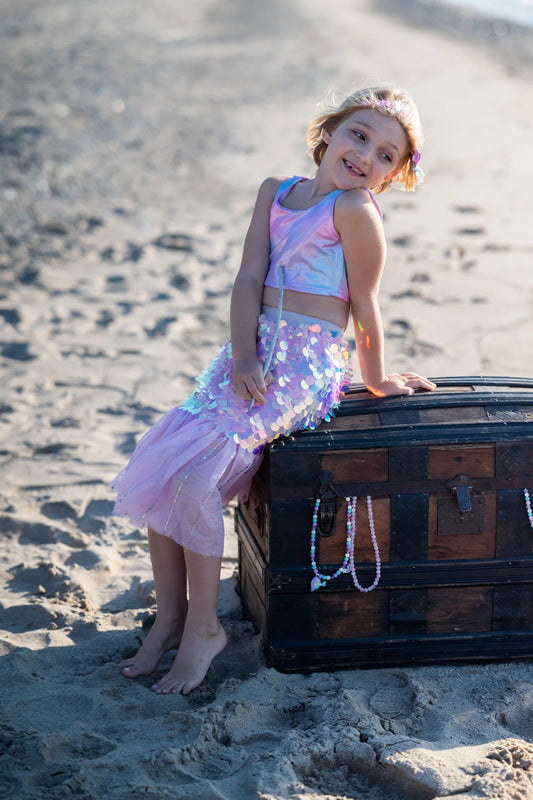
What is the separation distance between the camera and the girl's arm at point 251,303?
2.78 m

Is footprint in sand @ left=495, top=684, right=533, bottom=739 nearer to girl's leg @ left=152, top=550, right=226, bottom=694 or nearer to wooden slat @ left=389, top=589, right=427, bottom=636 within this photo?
wooden slat @ left=389, top=589, right=427, bottom=636

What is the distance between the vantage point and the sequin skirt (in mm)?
2703

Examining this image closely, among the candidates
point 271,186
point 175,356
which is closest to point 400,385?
point 271,186

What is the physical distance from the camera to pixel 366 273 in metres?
2.81

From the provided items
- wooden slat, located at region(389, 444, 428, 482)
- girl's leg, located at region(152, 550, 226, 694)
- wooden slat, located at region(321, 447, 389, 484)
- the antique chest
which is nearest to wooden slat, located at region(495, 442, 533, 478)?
the antique chest

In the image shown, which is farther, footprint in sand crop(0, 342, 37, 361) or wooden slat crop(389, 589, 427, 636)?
footprint in sand crop(0, 342, 37, 361)

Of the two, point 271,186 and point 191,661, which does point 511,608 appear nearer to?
point 191,661

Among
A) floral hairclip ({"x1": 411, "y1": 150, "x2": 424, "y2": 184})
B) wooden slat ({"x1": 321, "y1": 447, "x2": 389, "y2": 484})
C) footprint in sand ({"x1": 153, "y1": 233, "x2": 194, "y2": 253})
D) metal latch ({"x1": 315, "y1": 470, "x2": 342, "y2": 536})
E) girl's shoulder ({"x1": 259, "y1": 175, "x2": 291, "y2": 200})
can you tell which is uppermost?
footprint in sand ({"x1": 153, "y1": 233, "x2": 194, "y2": 253})

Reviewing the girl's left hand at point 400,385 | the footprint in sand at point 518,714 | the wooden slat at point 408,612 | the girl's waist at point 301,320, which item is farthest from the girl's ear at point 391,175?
the footprint in sand at point 518,714

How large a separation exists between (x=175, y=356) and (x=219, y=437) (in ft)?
8.70

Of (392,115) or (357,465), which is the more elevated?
(392,115)

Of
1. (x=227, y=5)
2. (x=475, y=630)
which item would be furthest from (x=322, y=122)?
(x=227, y=5)

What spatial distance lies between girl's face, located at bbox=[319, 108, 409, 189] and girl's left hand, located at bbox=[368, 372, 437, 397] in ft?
1.96

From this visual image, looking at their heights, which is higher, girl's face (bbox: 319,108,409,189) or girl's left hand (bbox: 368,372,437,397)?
girl's face (bbox: 319,108,409,189)
